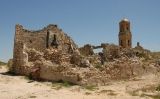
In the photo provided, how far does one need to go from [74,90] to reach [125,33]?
19.6 metres

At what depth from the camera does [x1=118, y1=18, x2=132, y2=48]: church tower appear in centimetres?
3666

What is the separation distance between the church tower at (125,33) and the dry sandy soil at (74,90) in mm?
15461

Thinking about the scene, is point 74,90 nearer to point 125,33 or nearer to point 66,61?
point 66,61

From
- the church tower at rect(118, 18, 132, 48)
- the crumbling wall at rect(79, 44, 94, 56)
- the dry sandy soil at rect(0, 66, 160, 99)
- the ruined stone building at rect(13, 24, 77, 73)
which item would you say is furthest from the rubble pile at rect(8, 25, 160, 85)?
the church tower at rect(118, 18, 132, 48)

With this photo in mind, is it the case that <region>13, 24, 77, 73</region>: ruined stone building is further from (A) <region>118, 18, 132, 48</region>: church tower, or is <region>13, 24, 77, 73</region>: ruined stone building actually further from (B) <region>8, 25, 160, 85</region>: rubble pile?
(A) <region>118, 18, 132, 48</region>: church tower

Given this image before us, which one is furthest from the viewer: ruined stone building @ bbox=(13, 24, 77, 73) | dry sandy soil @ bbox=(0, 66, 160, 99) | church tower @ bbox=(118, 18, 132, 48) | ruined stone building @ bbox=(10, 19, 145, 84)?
church tower @ bbox=(118, 18, 132, 48)

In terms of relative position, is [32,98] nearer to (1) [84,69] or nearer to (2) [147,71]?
(1) [84,69]

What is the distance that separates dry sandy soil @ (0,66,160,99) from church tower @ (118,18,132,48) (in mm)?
15461

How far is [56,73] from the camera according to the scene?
2045 centimetres

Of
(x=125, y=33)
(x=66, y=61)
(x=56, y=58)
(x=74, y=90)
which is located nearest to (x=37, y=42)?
(x=56, y=58)

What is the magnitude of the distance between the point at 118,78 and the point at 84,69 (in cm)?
233

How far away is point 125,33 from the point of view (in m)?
36.7

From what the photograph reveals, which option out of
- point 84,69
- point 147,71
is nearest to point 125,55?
point 147,71

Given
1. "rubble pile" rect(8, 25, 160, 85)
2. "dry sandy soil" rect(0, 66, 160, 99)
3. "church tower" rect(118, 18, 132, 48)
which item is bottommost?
"dry sandy soil" rect(0, 66, 160, 99)
